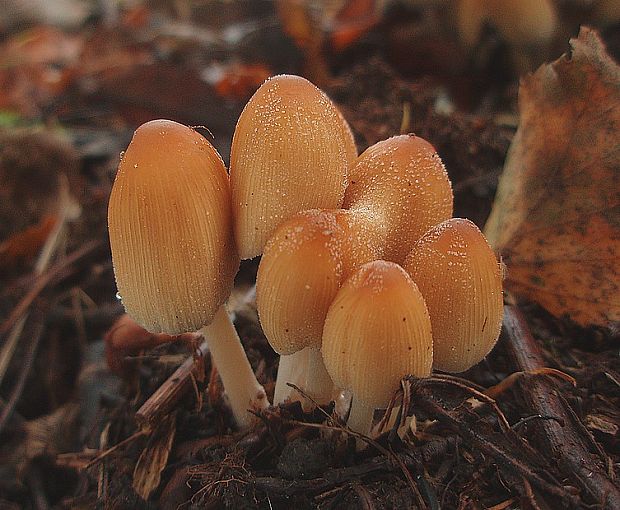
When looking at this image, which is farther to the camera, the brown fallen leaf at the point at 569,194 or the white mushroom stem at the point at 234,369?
the brown fallen leaf at the point at 569,194

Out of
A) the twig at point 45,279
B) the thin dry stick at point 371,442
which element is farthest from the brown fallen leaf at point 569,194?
the twig at point 45,279

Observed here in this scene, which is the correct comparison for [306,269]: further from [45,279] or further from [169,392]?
[45,279]

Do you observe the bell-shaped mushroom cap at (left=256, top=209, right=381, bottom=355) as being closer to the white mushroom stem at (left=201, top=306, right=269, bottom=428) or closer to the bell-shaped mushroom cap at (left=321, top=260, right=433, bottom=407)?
the bell-shaped mushroom cap at (left=321, top=260, right=433, bottom=407)

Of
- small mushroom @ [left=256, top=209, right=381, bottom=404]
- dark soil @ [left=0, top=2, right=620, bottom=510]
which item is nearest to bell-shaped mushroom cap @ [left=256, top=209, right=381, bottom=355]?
small mushroom @ [left=256, top=209, right=381, bottom=404]

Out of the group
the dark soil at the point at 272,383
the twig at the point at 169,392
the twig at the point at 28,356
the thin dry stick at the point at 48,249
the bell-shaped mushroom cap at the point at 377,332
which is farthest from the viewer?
the thin dry stick at the point at 48,249

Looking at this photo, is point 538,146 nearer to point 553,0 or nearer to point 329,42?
point 553,0

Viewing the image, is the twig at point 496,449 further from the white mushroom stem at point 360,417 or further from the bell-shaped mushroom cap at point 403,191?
the bell-shaped mushroom cap at point 403,191

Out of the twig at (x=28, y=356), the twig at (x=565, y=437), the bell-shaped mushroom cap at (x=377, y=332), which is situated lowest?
the twig at (x=28, y=356)
